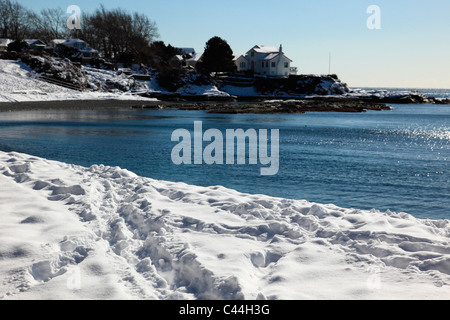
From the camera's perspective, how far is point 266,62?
383ft

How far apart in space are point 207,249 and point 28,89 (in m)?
65.7

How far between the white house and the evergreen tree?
1419cm

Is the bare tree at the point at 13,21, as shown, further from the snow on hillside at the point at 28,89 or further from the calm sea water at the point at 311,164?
the calm sea water at the point at 311,164

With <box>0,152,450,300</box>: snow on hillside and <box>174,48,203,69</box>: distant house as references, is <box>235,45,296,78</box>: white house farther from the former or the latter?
<box>0,152,450,300</box>: snow on hillside

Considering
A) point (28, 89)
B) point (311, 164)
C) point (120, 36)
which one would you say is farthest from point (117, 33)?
point (311, 164)

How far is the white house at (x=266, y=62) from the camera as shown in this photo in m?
115

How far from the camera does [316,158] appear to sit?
21.6m

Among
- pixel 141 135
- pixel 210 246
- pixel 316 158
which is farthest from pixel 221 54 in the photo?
pixel 210 246

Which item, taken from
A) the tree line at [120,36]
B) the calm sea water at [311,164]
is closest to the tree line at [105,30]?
the tree line at [120,36]

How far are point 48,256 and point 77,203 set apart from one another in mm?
3251

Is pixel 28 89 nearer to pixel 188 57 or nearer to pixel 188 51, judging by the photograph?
pixel 188 57

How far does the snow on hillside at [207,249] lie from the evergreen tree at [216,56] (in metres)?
98.3

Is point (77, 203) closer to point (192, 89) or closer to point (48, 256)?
point (48, 256)

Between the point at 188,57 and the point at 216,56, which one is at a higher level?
the point at 188,57
